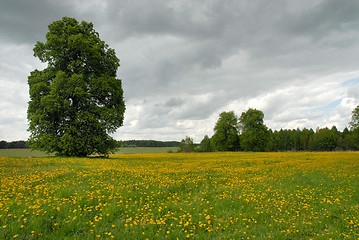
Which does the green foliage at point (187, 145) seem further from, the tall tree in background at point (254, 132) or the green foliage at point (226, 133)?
the tall tree in background at point (254, 132)

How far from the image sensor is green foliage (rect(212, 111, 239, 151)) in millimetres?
74125

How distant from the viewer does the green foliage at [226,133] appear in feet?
243

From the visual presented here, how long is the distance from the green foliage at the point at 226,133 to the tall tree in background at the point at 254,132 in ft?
11.1

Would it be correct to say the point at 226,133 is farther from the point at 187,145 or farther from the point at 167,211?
the point at 167,211

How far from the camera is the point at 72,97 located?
25.4 m

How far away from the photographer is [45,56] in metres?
25.6

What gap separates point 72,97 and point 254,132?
61034 millimetres

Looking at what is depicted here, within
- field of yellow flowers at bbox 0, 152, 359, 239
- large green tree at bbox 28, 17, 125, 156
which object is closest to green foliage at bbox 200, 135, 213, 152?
large green tree at bbox 28, 17, 125, 156

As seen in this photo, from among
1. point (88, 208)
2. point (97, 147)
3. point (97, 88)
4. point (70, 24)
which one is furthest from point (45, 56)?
point (88, 208)

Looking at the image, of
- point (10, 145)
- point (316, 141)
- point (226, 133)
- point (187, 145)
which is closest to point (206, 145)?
point (187, 145)

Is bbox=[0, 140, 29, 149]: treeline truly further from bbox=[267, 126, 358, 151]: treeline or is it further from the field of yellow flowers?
bbox=[267, 126, 358, 151]: treeline

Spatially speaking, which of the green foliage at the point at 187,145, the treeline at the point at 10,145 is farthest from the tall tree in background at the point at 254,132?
the treeline at the point at 10,145

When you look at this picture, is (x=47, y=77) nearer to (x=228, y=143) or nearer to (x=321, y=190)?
(x=321, y=190)

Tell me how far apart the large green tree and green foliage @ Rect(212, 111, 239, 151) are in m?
52.5
